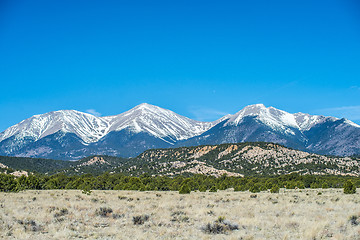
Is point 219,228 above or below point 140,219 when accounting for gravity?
below

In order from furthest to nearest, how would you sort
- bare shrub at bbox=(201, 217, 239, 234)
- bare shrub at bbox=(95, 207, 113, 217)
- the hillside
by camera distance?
the hillside < bare shrub at bbox=(95, 207, 113, 217) < bare shrub at bbox=(201, 217, 239, 234)

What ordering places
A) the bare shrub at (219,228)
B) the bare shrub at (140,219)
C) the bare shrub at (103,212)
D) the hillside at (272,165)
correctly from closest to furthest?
the bare shrub at (219,228), the bare shrub at (140,219), the bare shrub at (103,212), the hillside at (272,165)

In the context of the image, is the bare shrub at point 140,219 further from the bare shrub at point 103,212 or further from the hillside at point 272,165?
the hillside at point 272,165

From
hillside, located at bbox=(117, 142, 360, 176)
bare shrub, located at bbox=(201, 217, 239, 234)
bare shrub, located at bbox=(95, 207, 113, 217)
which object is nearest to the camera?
bare shrub, located at bbox=(201, 217, 239, 234)

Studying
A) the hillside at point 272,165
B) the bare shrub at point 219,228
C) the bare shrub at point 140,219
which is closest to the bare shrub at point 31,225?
the bare shrub at point 140,219

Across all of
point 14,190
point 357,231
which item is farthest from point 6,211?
point 14,190

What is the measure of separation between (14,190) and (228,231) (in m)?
42.0

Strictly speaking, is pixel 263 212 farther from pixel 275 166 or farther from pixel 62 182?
pixel 275 166

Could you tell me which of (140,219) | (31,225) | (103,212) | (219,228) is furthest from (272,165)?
(31,225)

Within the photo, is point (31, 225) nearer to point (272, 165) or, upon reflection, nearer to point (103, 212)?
point (103, 212)

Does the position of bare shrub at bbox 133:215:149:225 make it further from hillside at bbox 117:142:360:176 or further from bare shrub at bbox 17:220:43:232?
hillside at bbox 117:142:360:176

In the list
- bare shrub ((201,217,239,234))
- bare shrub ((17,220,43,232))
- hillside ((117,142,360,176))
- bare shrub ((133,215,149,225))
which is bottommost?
bare shrub ((201,217,239,234))

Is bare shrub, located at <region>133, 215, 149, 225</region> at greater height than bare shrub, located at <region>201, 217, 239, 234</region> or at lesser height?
greater

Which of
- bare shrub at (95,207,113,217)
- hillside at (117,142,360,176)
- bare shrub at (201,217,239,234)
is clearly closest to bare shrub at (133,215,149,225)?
bare shrub at (95,207,113,217)
